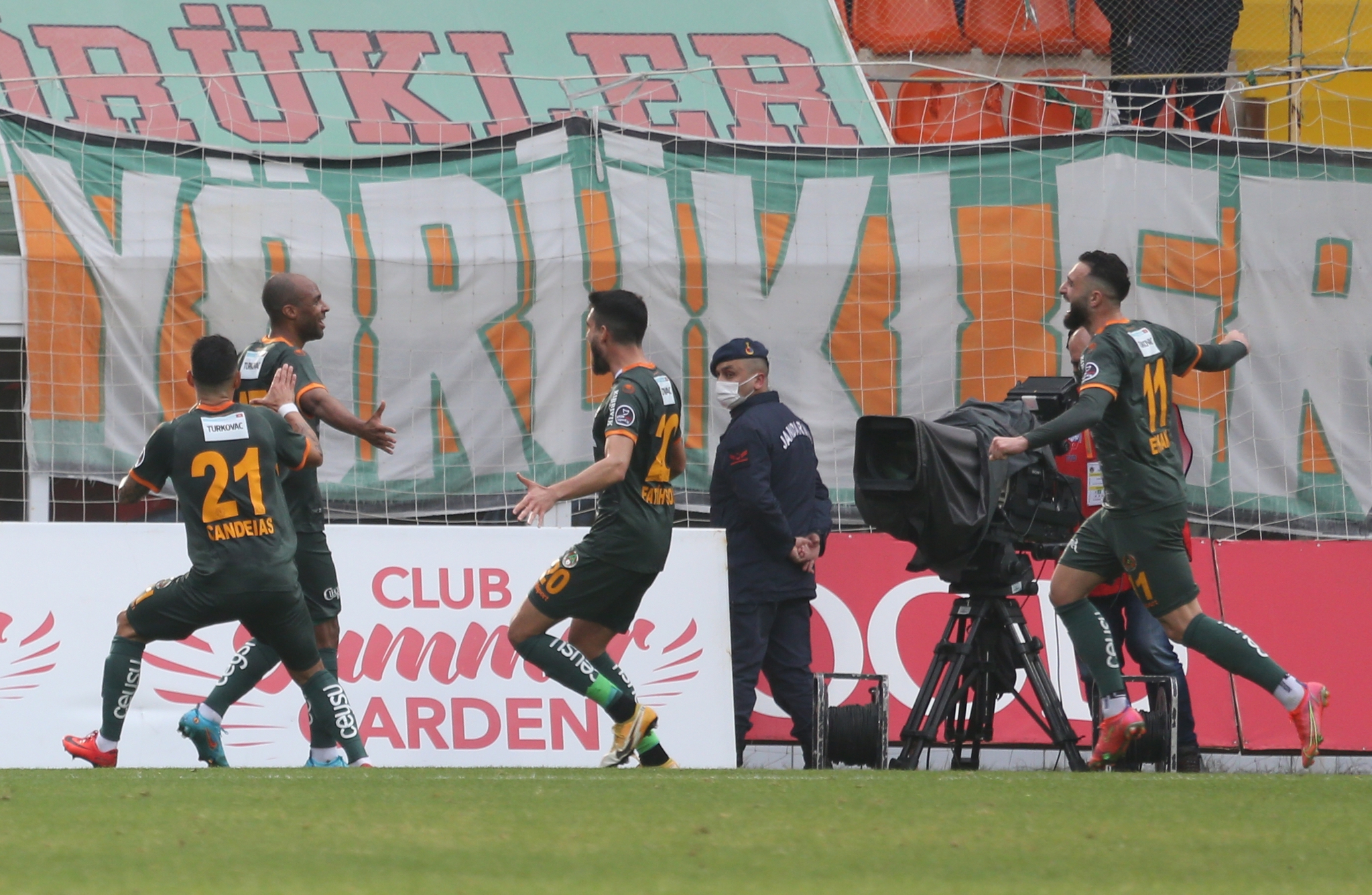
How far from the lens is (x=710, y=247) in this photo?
10406 millimetres

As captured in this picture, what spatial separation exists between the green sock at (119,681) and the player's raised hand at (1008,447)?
11.3ft

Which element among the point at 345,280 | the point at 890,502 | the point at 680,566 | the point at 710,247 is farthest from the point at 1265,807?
the point at 345,280

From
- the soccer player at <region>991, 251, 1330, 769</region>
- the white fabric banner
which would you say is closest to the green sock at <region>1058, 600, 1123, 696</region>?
the soccer player at <region>991, 251, 1330, 769</region>

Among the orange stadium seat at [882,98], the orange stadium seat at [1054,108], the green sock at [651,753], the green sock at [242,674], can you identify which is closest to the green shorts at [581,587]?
the green sock at [651,753]

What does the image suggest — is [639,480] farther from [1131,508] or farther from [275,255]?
[275,255]

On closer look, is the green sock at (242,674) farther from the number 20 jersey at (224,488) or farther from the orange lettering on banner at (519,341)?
the orange lettering on banner at (519,341)

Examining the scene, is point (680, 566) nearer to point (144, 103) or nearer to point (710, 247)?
point (710, 247)

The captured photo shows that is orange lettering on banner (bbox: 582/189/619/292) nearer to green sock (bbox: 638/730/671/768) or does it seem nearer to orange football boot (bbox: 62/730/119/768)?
green sock (bbox: 638/730/671/768)

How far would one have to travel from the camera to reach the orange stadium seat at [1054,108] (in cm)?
1157

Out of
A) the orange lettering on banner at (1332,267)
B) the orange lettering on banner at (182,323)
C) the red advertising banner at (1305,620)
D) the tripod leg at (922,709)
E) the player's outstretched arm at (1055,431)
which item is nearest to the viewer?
the player's outstretched arm at (1055,431)

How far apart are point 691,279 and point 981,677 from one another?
3.40 metres

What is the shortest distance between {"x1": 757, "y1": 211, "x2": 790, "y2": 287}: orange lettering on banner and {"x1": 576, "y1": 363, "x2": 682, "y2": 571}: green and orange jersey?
3200mm

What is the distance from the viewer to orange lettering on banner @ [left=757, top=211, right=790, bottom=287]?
413 inches

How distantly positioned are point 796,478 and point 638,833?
4.22 metres
